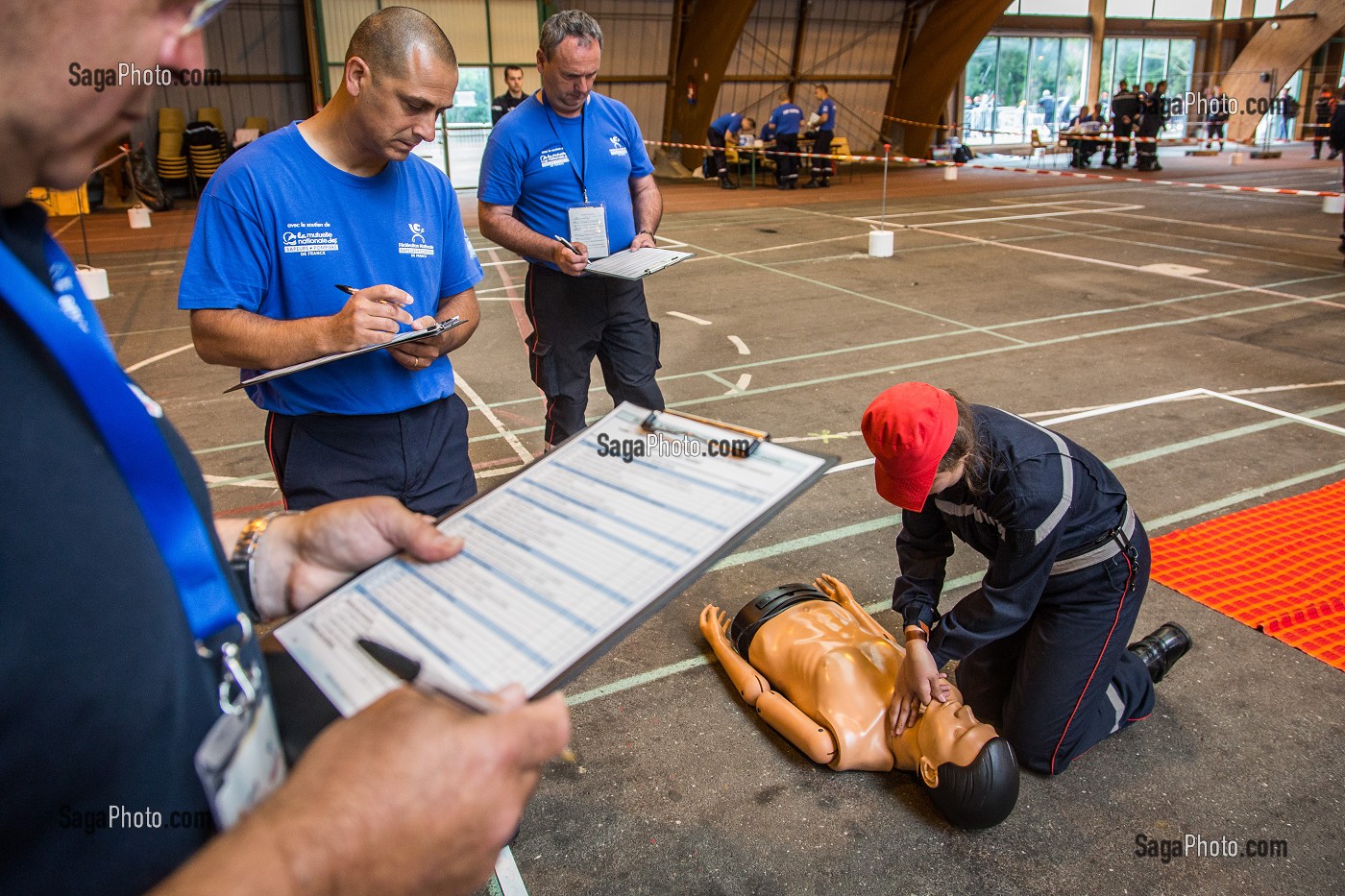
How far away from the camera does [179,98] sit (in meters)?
19.1

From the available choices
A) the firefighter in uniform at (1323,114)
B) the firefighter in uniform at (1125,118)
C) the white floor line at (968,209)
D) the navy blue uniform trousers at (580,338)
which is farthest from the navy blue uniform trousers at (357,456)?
the firefighter in uniform at (1323,114)

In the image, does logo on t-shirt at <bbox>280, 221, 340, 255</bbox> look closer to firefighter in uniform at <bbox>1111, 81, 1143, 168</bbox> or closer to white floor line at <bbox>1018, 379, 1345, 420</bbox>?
white floor line at <bbox>1018, 379, 1345, 420</bbox>

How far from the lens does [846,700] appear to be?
9.51 feet

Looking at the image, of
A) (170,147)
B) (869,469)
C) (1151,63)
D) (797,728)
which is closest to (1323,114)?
(1151,63)

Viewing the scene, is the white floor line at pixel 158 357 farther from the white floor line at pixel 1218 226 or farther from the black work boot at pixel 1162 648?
the white floor line at pixel 1218 226

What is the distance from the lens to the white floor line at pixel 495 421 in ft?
18.4

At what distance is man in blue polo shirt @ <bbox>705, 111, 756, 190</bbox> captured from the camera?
2042cm

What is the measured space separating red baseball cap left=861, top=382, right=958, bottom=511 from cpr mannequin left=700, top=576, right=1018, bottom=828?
2.19 ft

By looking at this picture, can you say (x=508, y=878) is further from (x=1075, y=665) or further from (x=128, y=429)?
(x=128, y=429)

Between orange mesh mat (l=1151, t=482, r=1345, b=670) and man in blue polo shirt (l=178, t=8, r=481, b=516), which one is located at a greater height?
man in blue polo shirt (l=178, t=8, r=481, b=516)

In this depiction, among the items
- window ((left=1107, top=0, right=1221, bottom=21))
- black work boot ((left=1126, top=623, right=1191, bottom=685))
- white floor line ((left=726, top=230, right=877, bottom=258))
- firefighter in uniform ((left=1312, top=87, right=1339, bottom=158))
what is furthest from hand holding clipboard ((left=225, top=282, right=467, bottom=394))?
window ((left=1107, top=0, right=1221, bottom=21))

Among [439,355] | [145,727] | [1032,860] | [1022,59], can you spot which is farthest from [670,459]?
[1022,59]

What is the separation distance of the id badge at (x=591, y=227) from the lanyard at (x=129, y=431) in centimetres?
356

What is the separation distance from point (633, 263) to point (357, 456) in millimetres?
1935
